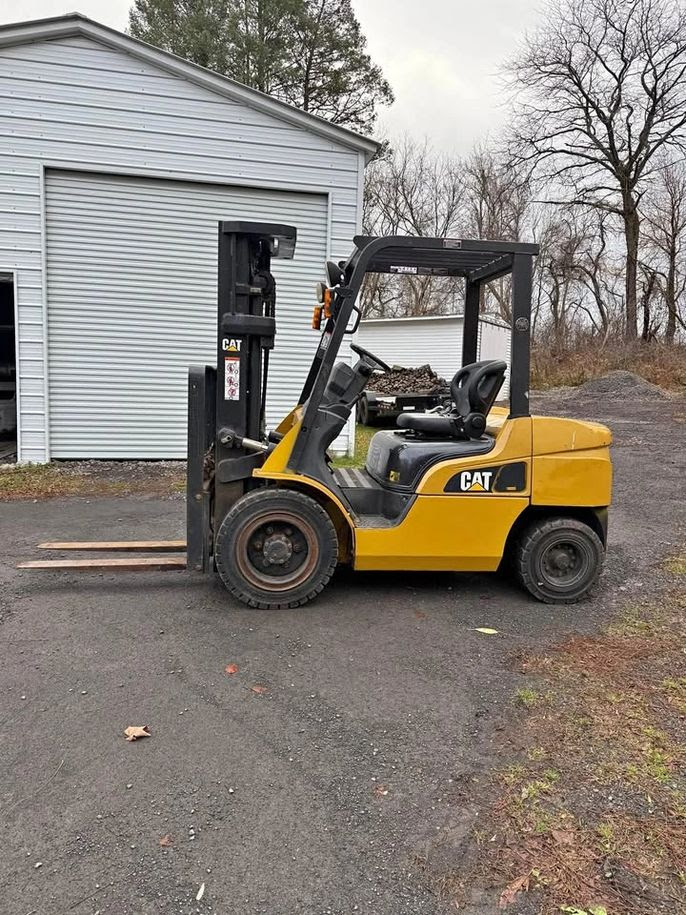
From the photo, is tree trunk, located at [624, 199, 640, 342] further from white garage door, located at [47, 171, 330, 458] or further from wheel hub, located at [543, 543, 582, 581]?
wheel hub, located at [543, 543, 582, 581]

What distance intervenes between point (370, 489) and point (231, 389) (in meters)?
1.33

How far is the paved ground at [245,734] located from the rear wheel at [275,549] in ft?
0.54

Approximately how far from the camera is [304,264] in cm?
1102

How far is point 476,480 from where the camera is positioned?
473 centimetres

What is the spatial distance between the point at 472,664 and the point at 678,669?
4.15 ft

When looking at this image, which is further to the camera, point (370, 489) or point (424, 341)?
point (424, 341)

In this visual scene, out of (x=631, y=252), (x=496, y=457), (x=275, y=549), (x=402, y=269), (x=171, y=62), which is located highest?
(x=631, y=252)

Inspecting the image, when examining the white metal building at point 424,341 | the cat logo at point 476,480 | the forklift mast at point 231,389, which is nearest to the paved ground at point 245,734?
the forklift mast at point 231,389

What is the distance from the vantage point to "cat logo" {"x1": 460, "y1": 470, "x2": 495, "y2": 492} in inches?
185

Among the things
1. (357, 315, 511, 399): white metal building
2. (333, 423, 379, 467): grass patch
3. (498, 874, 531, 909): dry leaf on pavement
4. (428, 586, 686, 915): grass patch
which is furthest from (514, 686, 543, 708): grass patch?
(357, 315, 511, 399): white metal building

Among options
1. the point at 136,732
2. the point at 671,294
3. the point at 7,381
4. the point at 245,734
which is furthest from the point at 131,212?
the point at 671,294

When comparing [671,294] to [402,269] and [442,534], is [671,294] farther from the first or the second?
[442,534]

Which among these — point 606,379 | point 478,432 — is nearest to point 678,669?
point 478,432

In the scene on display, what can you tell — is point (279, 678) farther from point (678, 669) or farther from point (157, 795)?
point (678, 669)
